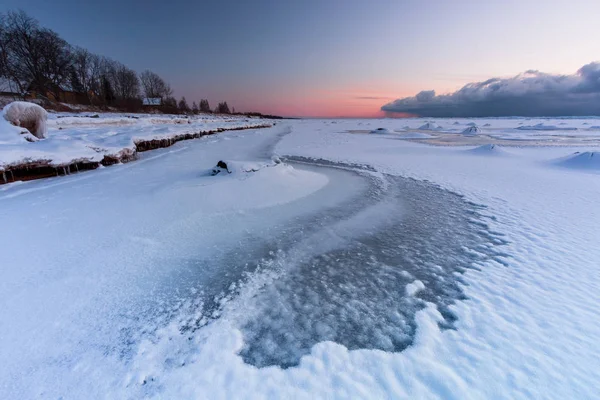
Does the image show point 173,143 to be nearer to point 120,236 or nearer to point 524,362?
point 120,236

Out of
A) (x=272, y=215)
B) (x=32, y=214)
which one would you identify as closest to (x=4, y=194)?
(x=32, y=214)

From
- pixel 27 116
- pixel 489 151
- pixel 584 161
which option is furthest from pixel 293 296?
pixel 489 151

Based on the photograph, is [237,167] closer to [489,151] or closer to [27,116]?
[27,116]

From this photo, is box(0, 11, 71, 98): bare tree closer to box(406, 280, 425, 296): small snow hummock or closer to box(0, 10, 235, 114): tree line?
box(0, 10, 235, 114): tree line

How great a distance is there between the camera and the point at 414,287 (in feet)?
9.98

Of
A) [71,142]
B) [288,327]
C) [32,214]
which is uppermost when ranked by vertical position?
[71,142]

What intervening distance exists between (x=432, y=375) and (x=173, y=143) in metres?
17.5

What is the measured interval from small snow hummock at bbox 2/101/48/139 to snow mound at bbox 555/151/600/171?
20107 millimetres

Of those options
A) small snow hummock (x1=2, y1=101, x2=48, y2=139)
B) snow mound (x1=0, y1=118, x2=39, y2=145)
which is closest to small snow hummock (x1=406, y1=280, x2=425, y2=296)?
snow mound (x1=0, y1=118, x2=39, y2=145)

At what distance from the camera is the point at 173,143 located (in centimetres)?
1619

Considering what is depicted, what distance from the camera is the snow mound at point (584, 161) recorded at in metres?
9.62

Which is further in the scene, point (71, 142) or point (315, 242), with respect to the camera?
point (71, 142)

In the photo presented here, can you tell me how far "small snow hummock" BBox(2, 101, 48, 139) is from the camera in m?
9.06

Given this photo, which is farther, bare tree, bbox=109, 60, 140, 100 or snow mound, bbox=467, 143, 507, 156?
bare tree, bbox=109, 60, 140, 100
